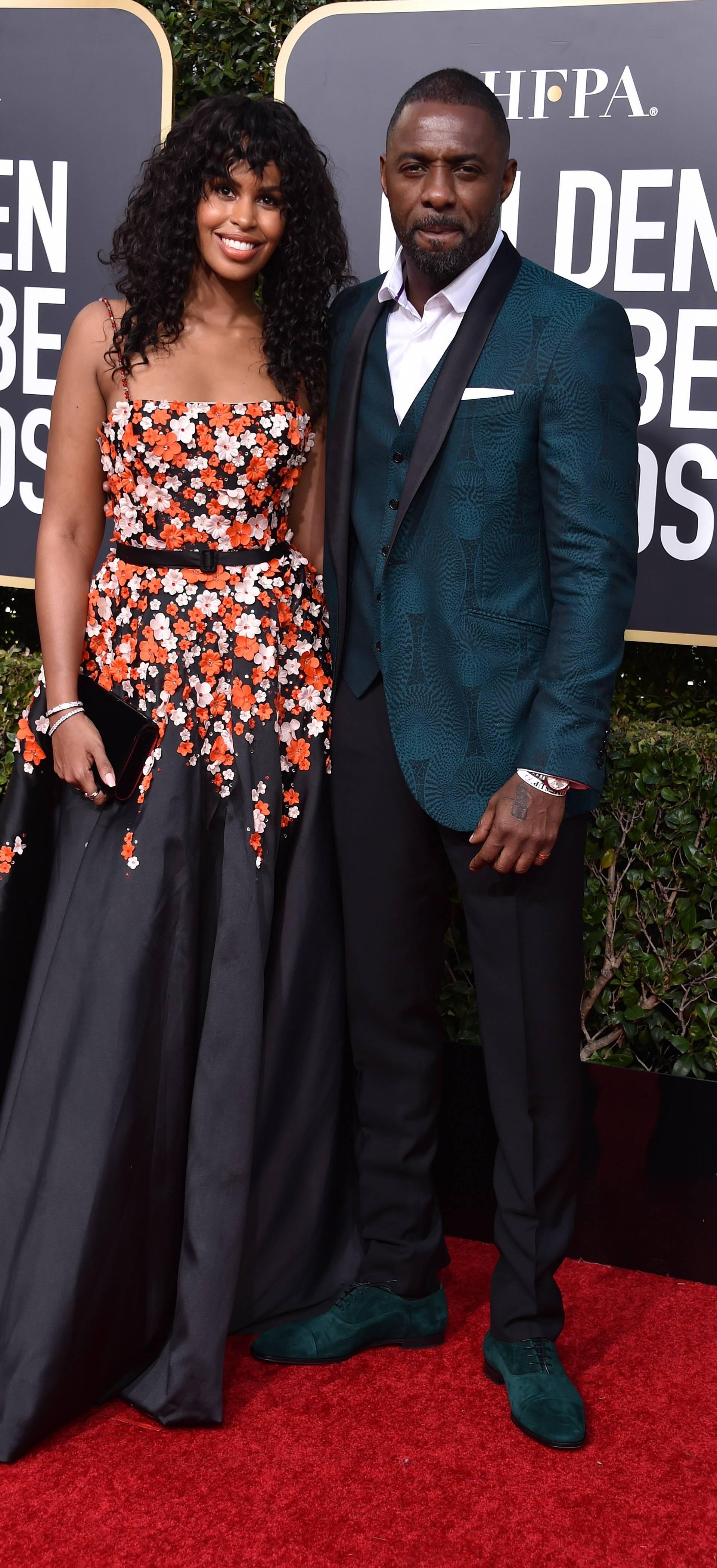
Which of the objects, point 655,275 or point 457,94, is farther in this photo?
point 655,275

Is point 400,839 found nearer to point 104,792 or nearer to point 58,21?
point 104,792

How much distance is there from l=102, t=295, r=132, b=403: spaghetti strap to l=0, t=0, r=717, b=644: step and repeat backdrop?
3.12 feet

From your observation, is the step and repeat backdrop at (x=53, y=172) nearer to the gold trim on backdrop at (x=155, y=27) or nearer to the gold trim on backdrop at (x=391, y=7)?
the gold trim on backdrop at (x=155, y=27)

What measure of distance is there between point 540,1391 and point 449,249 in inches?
71.5

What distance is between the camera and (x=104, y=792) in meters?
2.18

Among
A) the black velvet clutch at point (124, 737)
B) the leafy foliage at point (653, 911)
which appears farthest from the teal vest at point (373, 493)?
the leafy foliage at point (653, 911)

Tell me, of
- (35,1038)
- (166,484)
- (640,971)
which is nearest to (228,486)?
(166,484)

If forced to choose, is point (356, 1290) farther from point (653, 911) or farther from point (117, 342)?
point (117, 342)

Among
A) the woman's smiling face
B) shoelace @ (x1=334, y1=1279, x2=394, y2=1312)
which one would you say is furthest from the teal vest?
shoelace @ (x1=334, y1=1279, x2=394, y2=1312)

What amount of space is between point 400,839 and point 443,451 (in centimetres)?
64

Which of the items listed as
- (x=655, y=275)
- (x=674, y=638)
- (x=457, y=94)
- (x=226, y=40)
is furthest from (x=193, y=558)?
(x=226, y=40)

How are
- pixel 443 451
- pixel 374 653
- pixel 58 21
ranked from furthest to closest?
pixel 58 21 < pixel 374 653 < pixel 443 451

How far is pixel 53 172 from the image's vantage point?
124 inches

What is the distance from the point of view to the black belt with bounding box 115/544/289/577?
2.21 metres
